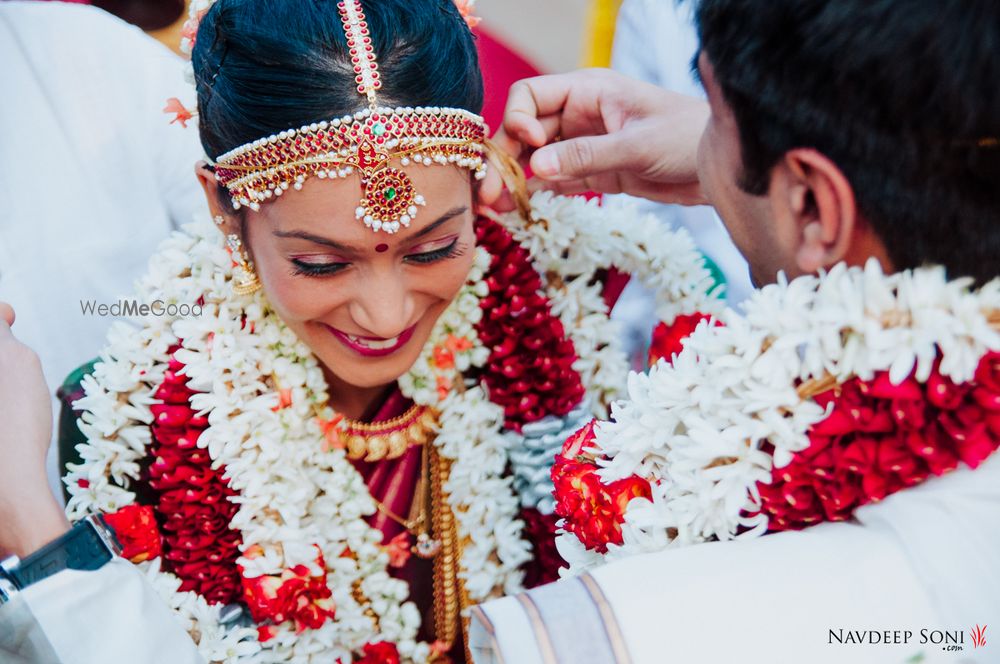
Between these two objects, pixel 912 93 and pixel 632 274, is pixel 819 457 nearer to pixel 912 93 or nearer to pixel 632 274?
pixel 912 93

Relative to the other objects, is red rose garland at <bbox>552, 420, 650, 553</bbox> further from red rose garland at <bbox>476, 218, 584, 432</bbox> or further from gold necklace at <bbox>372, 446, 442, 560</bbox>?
gold necklace at <bbox>372, 446, 442, 560</bbox>

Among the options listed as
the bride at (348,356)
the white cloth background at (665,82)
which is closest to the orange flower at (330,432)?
the bride at (348,356)

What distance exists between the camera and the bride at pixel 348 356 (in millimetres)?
1646

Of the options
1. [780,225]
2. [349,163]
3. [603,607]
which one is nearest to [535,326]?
[349,163]

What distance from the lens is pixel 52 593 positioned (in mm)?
1324

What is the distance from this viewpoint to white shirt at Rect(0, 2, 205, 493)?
99.0 inches

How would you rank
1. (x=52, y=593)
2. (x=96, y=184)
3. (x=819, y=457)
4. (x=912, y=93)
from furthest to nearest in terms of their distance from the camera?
(x=96, y=184) → (x=52, y=593) → (x=819, y=457) → (x=912, y=93)

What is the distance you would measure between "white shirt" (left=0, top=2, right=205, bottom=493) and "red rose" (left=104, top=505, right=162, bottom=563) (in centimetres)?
75

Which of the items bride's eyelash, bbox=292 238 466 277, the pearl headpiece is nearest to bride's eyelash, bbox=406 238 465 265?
bride's eyelash, bbox=292 238 466 277

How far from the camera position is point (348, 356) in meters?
1.87

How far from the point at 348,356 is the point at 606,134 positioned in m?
0.82

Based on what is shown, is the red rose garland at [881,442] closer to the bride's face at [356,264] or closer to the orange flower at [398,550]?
the bride's face at [356,264]

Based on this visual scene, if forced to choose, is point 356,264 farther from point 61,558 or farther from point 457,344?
point 61,558

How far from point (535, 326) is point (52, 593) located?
1185 mm
